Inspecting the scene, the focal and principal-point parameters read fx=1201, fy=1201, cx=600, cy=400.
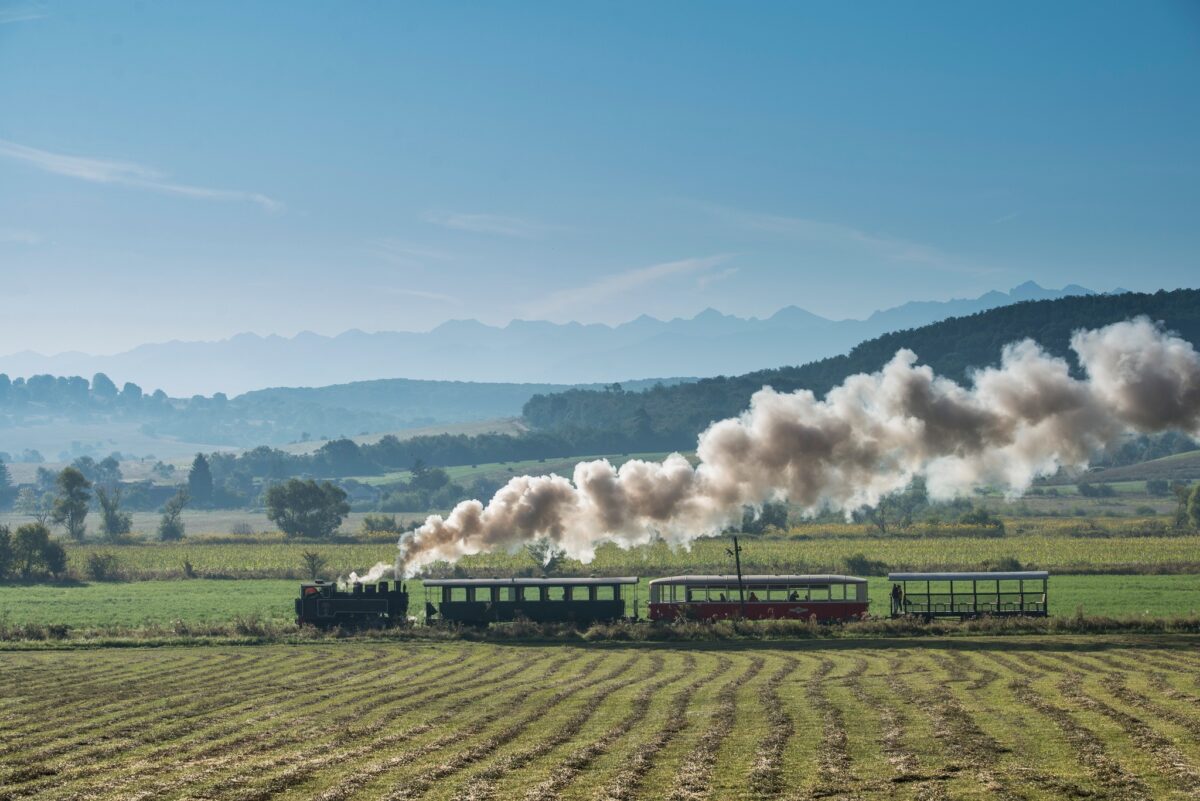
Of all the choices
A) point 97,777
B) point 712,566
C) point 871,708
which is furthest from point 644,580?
point 97,777

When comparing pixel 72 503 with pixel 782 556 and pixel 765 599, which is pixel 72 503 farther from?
pixel 765 599

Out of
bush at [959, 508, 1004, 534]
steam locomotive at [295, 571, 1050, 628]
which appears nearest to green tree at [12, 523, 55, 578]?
steam locomotive at [295, 571, 1050, 628]

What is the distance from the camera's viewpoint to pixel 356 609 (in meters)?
70.9

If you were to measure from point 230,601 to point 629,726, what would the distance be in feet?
215

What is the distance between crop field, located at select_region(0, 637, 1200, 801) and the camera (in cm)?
2808

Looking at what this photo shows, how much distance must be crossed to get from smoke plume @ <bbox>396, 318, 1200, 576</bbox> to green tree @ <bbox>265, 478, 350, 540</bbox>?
94407 millimetres

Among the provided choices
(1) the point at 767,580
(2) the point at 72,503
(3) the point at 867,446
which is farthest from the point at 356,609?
(2) the point at 72,503

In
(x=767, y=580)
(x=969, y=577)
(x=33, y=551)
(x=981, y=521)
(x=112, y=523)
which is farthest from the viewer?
(x=112, y=523)

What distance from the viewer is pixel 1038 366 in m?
69.2

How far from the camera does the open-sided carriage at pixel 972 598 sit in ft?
221

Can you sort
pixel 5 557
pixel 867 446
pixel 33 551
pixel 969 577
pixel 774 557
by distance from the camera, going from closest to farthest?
pixel 969 577 → pixel 867 446 → pixel 5 557 → pixel 33 551 → pixel 774 557

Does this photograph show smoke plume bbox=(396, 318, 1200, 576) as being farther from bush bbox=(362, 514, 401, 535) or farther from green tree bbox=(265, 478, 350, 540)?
green tree bbox=(265, 478, 350, 540)

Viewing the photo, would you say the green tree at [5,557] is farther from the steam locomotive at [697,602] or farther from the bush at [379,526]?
the steam locomotive at [697,602]

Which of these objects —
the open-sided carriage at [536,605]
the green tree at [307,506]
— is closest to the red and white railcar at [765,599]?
the open-sided carriage at [536,605]
